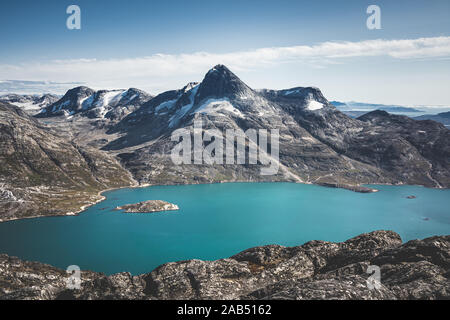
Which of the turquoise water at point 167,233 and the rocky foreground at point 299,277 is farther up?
the rocky foreground at point 299,277

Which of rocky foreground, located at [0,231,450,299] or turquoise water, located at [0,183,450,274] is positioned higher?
rocky foreground, located at [0,231,450,299]

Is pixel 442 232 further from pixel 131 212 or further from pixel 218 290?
pixel 131 212

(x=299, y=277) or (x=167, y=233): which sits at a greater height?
(x=299, y=277)

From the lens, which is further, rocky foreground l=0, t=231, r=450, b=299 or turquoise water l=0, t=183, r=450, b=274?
turquoise water l=0, t=183, r=450, b=274

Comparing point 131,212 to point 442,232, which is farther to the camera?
point 131,212

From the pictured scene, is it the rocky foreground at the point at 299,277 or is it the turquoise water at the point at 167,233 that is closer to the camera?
the rocky foreground at the point at 299,277

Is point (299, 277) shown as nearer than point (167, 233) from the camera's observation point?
Yes

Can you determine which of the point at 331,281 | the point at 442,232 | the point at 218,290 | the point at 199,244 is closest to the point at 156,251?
the point at 199,244
